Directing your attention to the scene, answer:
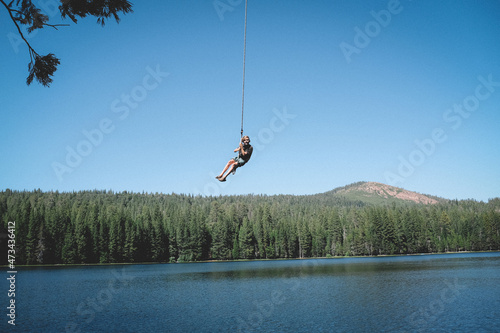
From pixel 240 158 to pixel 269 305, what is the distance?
1956 centimetres

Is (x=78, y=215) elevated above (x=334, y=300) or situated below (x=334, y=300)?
above

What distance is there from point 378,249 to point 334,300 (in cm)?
7381

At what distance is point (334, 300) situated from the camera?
29.4 meters

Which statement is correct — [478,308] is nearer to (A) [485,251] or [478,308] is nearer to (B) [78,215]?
(B) [78,215]

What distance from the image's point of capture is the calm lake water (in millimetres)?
21703

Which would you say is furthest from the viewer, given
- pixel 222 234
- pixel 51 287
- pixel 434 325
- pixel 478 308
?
pixel 222 234

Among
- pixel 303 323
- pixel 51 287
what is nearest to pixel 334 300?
pixel 303 323

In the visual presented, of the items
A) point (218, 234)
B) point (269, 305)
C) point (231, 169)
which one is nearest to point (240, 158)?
point (231, 169)

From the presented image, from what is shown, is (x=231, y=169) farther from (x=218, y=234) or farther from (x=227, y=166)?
(x=218, y=234)
